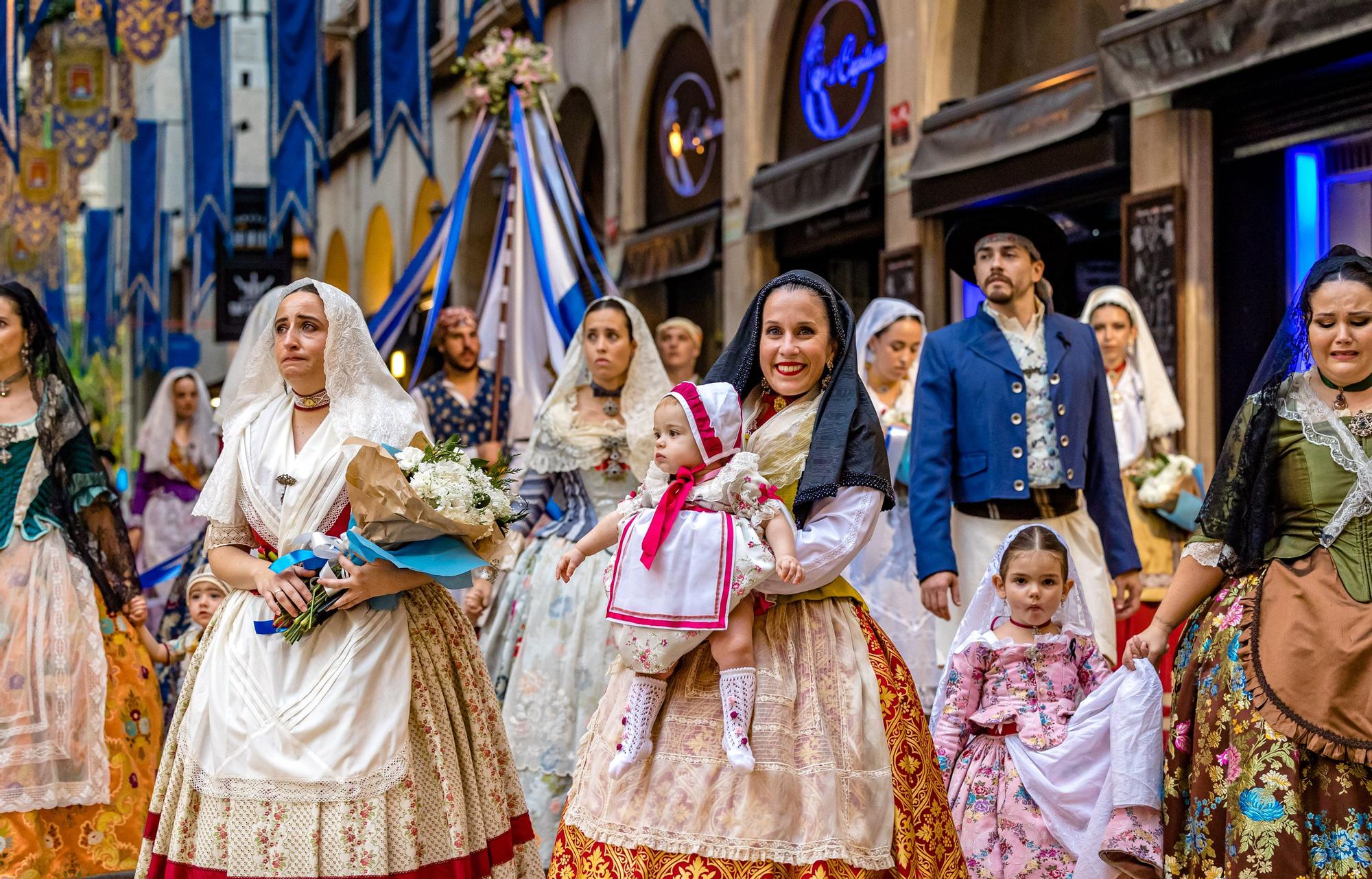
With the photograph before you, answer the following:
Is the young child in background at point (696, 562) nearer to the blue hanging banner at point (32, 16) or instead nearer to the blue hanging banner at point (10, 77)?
the blue hanging banner at point (32, 16)

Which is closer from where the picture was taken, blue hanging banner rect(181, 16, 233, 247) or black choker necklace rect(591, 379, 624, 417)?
black choker necklace rect(591, 379, 624, 417)

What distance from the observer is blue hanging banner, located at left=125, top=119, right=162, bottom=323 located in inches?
1014

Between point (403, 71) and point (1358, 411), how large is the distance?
46.0ft

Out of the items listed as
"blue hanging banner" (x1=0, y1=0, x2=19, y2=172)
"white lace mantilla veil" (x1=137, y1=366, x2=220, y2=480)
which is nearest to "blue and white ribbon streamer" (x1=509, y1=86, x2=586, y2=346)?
"white lace mantilla veil" (x1=137, y1=366, x2=220, y2=480)

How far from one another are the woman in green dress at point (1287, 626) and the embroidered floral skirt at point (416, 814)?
1.89m

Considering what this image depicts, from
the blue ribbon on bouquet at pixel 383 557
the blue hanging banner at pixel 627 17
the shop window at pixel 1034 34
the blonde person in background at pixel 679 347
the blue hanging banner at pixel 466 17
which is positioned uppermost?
the blue hanging banner at pixel 466 17

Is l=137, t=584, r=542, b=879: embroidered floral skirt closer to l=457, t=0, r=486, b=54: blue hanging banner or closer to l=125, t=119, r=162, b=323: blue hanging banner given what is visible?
l=457, t=0, r=486, b=54: blue hanging banner

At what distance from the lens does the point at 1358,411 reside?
4207 mm

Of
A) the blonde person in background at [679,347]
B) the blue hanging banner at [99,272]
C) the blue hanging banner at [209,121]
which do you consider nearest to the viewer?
the blonde person in background at [679,347]

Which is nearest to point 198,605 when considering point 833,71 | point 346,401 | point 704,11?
point 346,401

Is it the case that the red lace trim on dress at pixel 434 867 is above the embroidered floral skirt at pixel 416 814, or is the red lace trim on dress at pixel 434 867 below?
below

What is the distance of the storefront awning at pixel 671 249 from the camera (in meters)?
15.9

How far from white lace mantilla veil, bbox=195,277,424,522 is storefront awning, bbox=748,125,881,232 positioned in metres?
8.47

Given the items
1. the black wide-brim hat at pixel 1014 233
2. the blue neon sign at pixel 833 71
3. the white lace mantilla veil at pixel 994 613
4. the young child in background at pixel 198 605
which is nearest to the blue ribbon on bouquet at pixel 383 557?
the white lace mantilla veil at pixel 994 613
